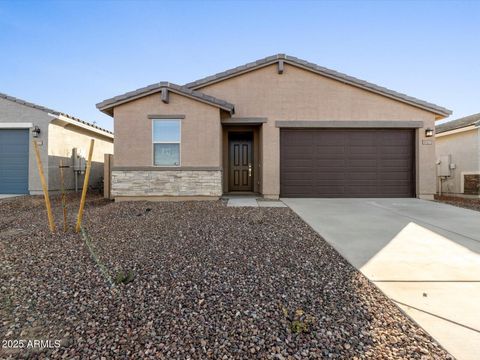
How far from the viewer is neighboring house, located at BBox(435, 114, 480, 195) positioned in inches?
395

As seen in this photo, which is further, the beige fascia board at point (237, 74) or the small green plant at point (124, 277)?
the beige fascia board at point (237, 74)

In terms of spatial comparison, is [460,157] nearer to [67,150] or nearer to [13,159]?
[67,150]

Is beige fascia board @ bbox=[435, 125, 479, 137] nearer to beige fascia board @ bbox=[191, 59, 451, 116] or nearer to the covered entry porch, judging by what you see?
beige fascia board @ bbox=[191, 59, 451, 116]

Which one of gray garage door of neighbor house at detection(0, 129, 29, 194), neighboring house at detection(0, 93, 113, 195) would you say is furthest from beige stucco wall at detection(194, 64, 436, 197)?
gray garage door of neighbor house at detection(0, 129, 29, 194)

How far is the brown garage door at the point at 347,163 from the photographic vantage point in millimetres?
9195

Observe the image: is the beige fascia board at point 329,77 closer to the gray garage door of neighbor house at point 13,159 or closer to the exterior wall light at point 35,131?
the exterior wall light at point 35,131

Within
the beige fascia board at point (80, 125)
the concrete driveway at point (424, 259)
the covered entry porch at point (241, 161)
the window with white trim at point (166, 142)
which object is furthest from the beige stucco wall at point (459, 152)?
the beige fascia board at point (80, 125)

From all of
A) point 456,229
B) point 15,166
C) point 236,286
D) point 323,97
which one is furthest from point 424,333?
point 15,166

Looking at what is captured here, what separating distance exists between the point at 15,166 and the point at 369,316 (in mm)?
12982

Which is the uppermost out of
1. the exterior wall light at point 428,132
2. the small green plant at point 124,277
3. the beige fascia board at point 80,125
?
the beige fascia board at point 80,125

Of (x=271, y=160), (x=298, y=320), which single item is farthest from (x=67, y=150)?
(x=298, y=320)

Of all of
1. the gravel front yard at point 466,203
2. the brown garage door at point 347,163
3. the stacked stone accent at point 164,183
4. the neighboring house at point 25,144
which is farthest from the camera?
the neighboring house at point 25,144

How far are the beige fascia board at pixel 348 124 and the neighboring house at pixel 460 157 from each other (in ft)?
10.5

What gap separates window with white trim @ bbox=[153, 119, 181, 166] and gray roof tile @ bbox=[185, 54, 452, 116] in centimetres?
191
